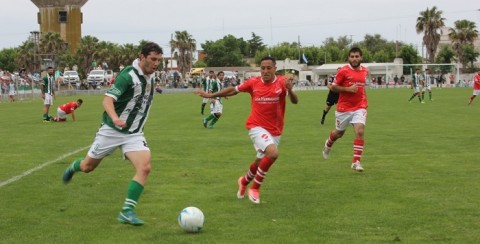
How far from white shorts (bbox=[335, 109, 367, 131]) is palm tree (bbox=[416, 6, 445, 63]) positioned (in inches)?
3566

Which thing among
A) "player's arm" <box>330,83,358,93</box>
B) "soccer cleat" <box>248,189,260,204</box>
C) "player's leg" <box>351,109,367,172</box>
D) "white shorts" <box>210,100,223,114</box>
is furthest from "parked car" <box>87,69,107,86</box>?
"soccer cleat" <box>248,189,260,204</box>

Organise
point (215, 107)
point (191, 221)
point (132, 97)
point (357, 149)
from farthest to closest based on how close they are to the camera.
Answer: point (215, 107), point (357, 149), point (132, 97), point (191, 221)

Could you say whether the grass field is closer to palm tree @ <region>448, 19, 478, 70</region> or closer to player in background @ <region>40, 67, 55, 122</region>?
player in background @ <region>40, 67, 55, 122</region>

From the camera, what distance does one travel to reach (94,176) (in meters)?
11.6

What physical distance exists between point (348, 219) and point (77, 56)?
9014cm

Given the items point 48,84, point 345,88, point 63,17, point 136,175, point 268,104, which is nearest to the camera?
point 136,175

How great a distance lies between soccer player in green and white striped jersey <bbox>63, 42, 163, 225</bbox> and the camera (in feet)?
26.0

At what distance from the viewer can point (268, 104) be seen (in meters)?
9.48

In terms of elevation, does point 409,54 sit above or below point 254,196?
above

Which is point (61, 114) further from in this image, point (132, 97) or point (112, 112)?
point (112, 112)

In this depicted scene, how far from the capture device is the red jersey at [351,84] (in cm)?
1266

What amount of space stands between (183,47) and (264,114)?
107 metres

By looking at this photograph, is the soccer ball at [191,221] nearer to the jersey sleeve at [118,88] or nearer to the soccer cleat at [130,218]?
the soccer cleat at [130,218]

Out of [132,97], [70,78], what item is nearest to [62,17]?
[70,78]
